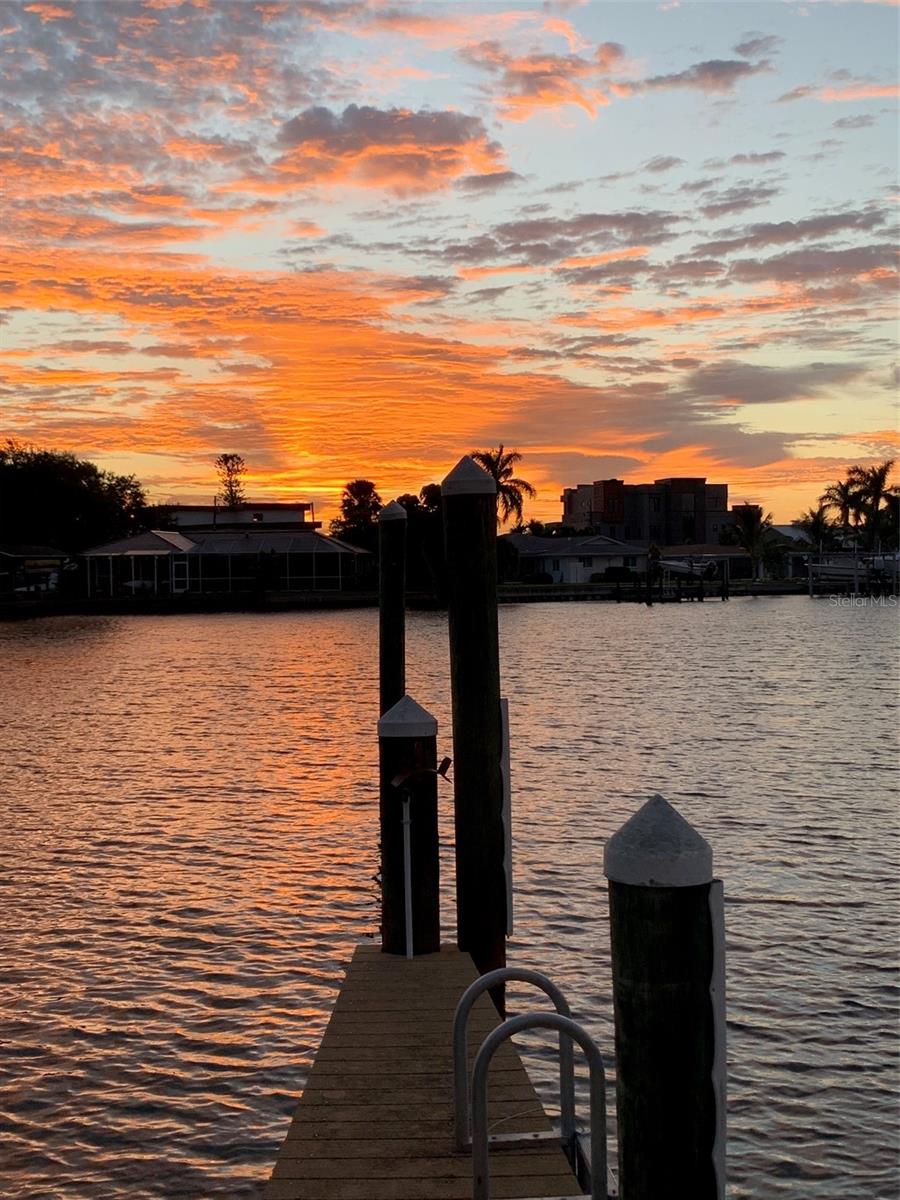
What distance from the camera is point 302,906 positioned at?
43.6 feet

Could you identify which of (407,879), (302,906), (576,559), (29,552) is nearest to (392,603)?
(302,906)

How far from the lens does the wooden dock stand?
5332mm

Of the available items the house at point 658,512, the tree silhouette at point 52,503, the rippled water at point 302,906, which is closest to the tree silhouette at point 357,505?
the tree silhouette at point 52,503

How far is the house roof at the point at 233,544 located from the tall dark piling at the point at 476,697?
80752mm

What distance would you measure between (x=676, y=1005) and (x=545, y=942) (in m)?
8.55

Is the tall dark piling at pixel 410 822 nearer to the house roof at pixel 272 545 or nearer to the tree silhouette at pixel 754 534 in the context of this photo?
the house roof at pixel 272 545

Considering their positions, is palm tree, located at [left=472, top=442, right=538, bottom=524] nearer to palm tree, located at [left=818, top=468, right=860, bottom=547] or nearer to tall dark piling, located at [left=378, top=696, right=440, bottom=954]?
palm tree, located at [left=818, top=468, right=860, bottom=547]

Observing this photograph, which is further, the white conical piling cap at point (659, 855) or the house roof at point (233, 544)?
the house roof at point (233, 544)

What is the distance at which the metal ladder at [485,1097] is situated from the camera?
4762 mm

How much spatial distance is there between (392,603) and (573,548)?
12050 centimetres

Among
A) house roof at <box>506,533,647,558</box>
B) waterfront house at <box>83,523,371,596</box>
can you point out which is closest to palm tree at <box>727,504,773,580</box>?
house roof at <box>506,533,647,558</box>

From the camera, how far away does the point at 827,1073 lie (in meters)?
9.10

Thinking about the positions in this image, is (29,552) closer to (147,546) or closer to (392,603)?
(147,546)

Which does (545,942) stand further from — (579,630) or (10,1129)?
(579,630)
